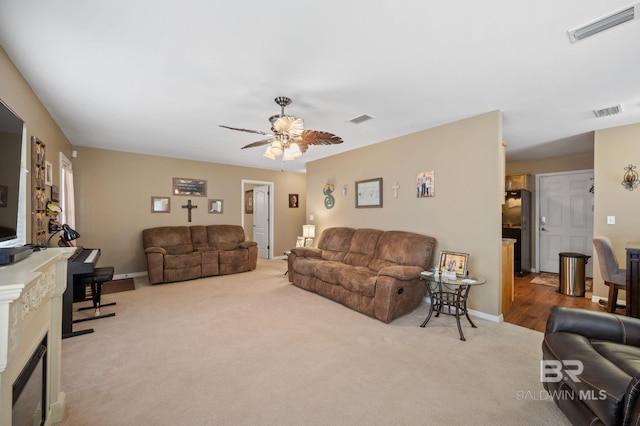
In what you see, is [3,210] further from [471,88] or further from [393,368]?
[471,88]

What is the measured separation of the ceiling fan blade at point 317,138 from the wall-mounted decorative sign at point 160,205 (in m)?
4.16

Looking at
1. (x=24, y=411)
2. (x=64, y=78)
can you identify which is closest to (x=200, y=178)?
(x=64, y=78)

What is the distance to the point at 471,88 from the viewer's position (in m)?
2.68

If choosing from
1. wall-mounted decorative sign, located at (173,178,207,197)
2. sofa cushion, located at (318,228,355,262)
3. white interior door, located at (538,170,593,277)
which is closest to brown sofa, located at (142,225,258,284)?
wall-mounted decorative sign, located at (173,178,207,197)

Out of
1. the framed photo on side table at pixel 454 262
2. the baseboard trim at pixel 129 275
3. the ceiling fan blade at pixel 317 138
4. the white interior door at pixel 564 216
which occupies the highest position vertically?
the ceiling fan blade at pixel 317 138

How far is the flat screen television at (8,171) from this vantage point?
1.46 m

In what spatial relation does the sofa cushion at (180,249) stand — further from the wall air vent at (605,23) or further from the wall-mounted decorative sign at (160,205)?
the wall air vent at (605,23)

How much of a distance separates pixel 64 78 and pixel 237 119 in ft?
5.29

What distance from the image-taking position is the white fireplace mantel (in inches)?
36.4

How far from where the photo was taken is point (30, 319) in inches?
48.9

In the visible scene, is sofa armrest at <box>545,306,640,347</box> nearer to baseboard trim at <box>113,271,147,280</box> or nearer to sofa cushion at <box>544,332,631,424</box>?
sofa cushion at <box>544,332,631,424</box>

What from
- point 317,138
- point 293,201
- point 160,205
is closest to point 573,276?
point 317,138

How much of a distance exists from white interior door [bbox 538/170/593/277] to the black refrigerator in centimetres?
33

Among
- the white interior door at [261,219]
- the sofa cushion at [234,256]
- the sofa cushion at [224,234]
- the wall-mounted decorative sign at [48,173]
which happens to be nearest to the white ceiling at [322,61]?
the wall-mounted decorative sign at [48,173]
